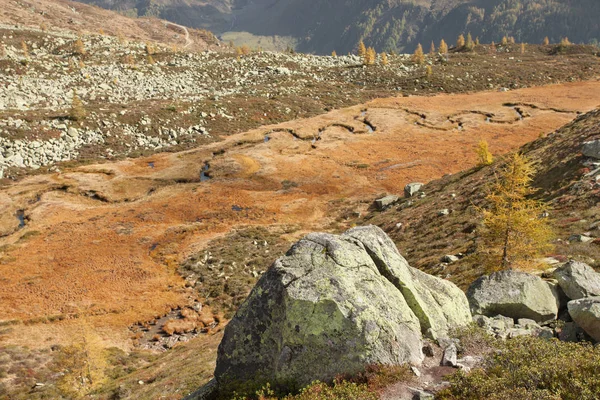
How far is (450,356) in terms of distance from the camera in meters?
12.6

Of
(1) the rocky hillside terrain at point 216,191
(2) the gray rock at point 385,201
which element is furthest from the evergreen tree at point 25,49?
(2) the gray rock at point 385,201

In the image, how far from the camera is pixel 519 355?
11.4m

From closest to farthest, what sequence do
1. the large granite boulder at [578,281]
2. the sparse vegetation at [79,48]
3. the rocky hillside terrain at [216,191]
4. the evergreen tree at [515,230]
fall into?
the large granite boulder at [578,281] < the rocky hillside terrain at [216,191] < the evergreen tree at [515,230] < the sparse vegetation at [79,48]

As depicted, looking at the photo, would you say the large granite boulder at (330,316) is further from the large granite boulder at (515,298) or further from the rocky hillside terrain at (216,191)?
the large granite boulder at (515,298)

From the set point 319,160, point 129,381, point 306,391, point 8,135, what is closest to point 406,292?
point 306,391

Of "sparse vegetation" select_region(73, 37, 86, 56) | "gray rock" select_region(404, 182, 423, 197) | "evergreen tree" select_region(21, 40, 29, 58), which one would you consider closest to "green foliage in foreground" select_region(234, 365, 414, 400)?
"gray rock" select_region(404, 182, 423, 197)

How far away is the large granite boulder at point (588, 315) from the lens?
12.8 meters

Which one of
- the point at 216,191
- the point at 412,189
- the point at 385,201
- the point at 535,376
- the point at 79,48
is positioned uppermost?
the point at 79,48

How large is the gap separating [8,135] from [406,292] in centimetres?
9191

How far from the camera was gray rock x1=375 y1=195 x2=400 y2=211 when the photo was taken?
58.4m

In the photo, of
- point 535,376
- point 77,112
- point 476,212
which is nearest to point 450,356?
point 535,376

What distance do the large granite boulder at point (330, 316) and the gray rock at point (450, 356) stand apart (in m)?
0.79

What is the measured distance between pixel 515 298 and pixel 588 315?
3.92 meters

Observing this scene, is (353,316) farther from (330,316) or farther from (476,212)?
(476,212)
